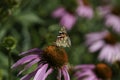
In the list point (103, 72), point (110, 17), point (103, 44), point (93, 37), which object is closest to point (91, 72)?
point (103, 72)

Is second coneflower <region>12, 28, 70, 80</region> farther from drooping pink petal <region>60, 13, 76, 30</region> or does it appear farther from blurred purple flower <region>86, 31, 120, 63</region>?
drooping pink petal <region>60, 13, 76, 30</region>

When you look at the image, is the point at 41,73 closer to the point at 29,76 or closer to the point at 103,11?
the point at 29,76

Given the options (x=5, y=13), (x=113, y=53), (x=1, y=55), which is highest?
(x=5, y=13)

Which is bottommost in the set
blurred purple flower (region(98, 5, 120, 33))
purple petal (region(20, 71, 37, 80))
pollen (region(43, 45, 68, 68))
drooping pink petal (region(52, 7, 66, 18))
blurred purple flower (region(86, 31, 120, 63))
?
blurred purple flower (region(86, 31, 120, 63))

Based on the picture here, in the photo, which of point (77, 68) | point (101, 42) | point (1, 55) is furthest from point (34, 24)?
point (77, 68)

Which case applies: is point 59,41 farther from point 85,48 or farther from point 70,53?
point 85,48

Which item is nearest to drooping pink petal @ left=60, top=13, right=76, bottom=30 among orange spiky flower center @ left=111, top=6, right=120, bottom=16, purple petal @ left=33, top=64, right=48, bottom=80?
orange spiky flower center @ left=111, top=6, right=120, bottom=16
